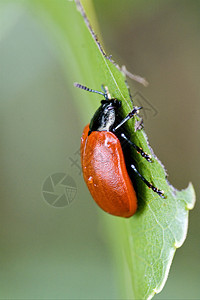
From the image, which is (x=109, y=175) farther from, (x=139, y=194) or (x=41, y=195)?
(x=41, y=195)

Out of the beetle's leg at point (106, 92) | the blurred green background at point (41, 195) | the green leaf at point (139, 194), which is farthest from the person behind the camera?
the blurred green background at point (41, 195)

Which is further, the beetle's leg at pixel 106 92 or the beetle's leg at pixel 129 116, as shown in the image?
the beetle's leg at pixel 106 92

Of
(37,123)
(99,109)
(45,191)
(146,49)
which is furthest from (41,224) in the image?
(146,49)

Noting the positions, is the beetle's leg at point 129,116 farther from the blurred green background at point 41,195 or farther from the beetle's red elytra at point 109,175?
the blurred green background at point 41,195

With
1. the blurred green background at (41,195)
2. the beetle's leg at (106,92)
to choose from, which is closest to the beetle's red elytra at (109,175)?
the beetle's leg at (106,92)

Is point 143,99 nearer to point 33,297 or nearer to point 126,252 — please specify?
point 126,252

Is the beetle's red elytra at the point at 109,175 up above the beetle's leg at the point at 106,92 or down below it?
below

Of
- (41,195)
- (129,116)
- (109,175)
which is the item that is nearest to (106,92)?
(129,116)
